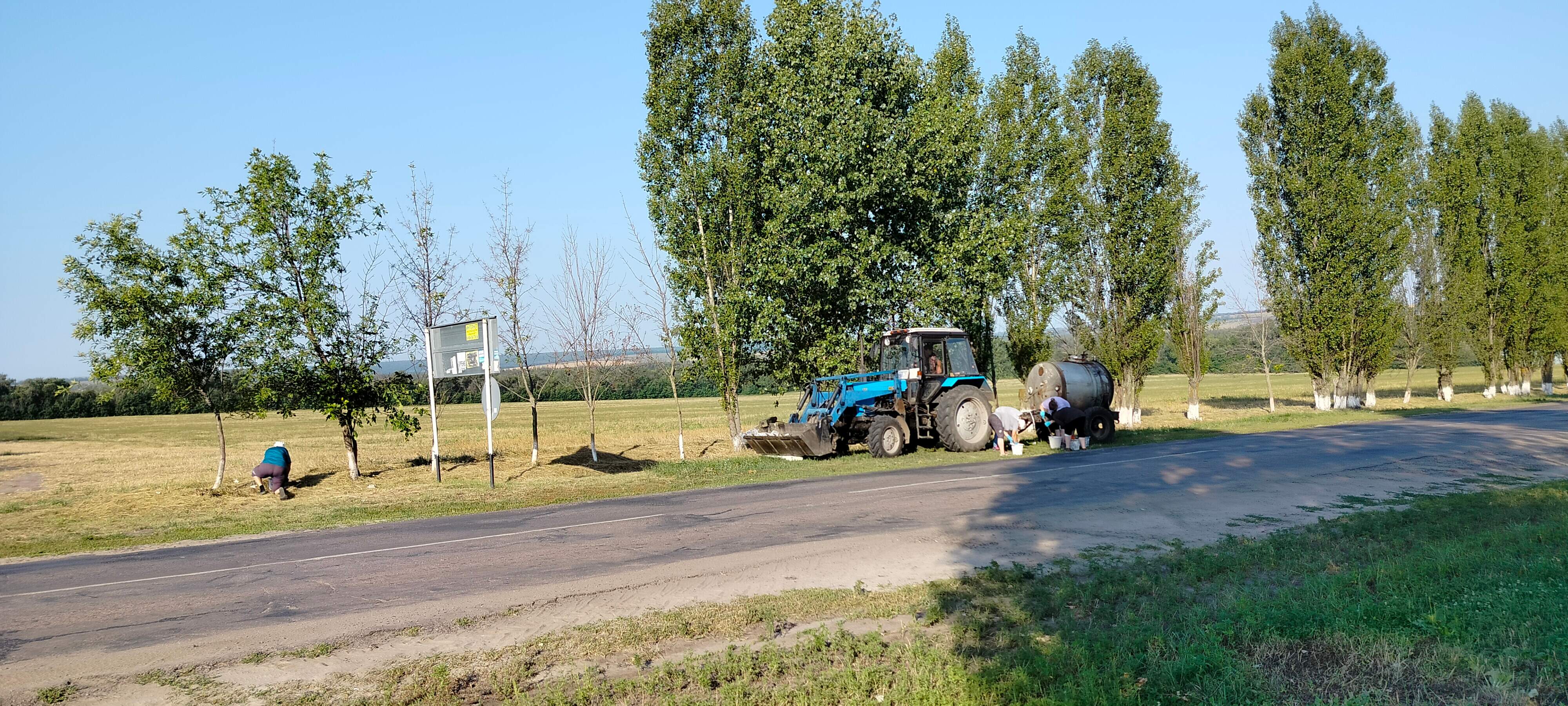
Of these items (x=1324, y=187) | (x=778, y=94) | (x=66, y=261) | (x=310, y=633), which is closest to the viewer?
(x=310, y=633)

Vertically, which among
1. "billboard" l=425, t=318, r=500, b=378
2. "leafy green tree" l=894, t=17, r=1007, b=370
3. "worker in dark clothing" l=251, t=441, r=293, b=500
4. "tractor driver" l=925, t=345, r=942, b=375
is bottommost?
"worker in dark clothing" l=251, t=441, r=293, b=500

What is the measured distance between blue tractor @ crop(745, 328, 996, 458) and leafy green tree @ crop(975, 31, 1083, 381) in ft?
31.7

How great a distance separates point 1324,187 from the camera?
37.9 m

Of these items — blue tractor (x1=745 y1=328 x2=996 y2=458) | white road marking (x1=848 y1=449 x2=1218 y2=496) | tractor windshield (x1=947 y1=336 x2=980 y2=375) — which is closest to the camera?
white road marking (x1=848 y1=449 x2=1218 y2=496)

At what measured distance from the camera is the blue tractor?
70.4 feet

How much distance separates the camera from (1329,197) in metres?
37.8

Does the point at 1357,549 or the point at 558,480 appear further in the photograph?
the point at 558,480

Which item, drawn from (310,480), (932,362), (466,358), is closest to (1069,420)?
(932,362)

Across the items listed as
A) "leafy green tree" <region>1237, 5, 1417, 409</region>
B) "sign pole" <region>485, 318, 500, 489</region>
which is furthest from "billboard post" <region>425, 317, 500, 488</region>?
"leafy green tree" <region>1237, 5, 1417, 409</region>

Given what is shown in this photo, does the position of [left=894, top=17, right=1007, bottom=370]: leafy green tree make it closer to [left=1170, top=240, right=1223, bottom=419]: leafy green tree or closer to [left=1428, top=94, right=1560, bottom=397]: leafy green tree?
[left=1170, top=240, right=1223, bottom=419]: leafy green tree

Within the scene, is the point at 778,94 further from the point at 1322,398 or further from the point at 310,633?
the point at 1322,398

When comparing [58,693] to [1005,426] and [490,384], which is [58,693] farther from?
[1005,426]

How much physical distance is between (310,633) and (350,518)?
824cm

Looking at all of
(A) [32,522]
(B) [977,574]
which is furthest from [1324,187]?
(A) [32,522]
